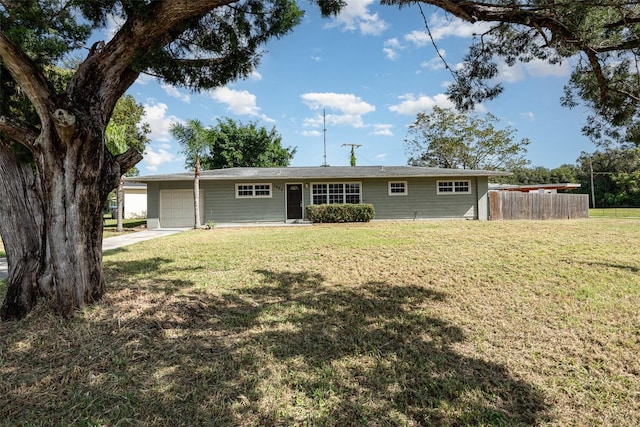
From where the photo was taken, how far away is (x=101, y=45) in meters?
3.87

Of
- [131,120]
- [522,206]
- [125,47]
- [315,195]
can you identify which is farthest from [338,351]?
[131,120]

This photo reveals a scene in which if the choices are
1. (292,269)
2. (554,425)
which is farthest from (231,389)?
(292,269)

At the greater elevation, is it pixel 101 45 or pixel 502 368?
pixel 101 45

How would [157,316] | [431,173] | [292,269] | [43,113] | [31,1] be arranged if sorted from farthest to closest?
1. [431,173]
2. [292,269]
3. [31,1]
4. [157,316]
5. [43,113]

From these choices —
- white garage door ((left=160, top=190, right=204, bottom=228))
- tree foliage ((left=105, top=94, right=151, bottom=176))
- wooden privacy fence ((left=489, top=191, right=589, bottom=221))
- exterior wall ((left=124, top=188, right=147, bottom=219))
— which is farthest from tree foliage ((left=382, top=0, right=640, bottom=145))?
exterior wall ((left=124, top=188, right=147, bottom=219))

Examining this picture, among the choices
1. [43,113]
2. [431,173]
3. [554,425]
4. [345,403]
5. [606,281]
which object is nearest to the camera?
[554,425]

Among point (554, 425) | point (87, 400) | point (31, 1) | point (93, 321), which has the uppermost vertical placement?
point (31, 1)

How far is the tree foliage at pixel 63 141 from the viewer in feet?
11.1

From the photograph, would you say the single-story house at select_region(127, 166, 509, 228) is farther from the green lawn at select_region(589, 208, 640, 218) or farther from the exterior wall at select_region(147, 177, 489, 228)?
the green lawn at select_region(589, 208, 640, 218)

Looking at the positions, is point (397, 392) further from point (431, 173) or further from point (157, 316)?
point (431, 173)

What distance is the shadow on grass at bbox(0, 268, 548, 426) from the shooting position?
2.32m

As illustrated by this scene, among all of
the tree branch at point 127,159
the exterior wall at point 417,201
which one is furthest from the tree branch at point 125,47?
the exterior wall at point 417,201

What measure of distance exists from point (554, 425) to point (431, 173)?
15247 millimetres

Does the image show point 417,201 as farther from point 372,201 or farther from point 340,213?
→ point 340,213
